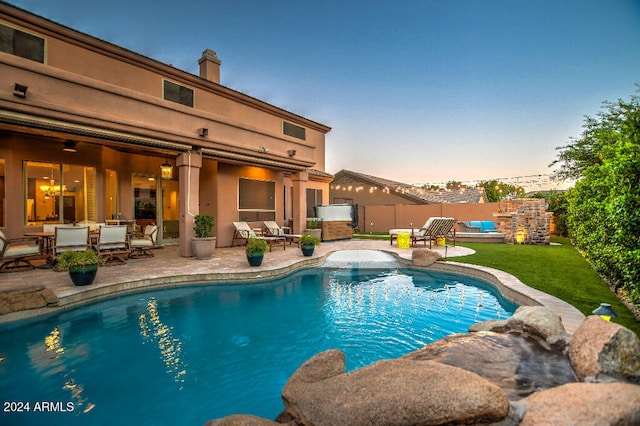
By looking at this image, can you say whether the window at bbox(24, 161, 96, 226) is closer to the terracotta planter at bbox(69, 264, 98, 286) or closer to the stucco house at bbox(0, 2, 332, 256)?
the stucco house at bbox(0, 2, 332, 256)

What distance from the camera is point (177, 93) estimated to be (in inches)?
359

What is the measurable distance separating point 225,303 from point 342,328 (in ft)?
7.58

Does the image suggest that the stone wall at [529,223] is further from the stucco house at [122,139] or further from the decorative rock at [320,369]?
the decorative rock at [320,369]

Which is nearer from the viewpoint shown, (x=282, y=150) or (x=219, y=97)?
(x=219, y=97)

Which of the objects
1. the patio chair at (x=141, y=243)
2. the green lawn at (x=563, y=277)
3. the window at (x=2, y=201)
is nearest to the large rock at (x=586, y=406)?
the green lawn at (x=563, y=277)

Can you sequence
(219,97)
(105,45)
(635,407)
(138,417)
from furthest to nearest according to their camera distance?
(219,97), (105,45), (138,417), (635,407)

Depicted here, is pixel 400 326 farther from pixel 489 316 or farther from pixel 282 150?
pixel 282 150

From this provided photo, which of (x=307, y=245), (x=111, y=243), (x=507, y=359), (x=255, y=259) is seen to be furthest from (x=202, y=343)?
(x=307, y=245)

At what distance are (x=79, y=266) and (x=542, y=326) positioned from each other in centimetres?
662

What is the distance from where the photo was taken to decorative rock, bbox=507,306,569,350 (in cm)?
268

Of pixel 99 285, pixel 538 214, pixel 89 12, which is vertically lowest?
pixel 99 285

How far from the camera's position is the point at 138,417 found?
251 centimetres

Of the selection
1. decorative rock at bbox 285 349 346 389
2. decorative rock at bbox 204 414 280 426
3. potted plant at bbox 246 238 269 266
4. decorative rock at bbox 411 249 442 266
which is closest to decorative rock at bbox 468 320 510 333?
decorative rock at bbox 285 349 346 389

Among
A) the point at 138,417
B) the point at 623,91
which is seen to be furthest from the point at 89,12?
the point at 623,91
